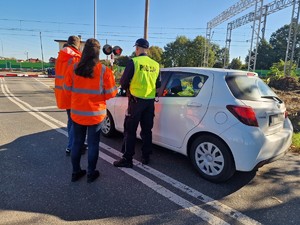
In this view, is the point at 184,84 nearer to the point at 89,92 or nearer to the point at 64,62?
the point at 89,92

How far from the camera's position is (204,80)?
3639 millimetres

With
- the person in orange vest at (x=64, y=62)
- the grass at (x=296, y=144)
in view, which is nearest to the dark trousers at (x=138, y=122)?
the person in orange vest at (x=64, y=62)

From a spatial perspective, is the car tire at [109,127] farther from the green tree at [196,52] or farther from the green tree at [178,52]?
the green tree at [178,52]

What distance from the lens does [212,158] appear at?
3482mm

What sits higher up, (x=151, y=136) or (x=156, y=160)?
(x=151, y=136)

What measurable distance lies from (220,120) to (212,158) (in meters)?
0.58

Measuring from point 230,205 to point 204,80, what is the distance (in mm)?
1759

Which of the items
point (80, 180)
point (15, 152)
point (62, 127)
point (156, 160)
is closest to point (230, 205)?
point (156, 160)

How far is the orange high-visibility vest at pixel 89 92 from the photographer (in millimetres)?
3098

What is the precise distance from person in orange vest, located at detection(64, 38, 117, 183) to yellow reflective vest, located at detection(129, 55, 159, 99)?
18.2 inches

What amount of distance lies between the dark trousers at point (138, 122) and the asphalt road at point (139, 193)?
34cm

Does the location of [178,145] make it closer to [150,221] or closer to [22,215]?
[150,221]

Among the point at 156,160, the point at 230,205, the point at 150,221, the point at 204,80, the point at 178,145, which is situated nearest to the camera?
the point at 150,221

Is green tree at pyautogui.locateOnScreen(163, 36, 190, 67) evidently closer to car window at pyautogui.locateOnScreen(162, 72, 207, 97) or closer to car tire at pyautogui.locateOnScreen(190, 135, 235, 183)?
car window at pyautogui.locateOnScreen(162, 72, 207, 97)
